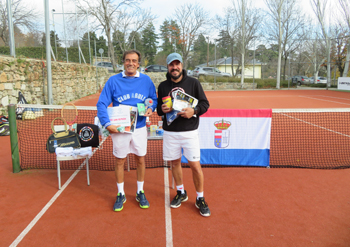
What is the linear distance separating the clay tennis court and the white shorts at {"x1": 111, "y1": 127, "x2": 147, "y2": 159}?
32.6 inches

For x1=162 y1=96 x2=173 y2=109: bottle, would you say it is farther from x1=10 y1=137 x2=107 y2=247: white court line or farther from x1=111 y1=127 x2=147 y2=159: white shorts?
x1=10 y1=137 x2=107 y2=247: white court line

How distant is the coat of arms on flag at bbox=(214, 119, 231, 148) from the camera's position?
5.09 metres

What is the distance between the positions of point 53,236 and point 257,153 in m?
3.95

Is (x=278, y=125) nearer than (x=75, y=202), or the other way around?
(x=75, y=202)

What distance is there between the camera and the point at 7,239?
9.47ft

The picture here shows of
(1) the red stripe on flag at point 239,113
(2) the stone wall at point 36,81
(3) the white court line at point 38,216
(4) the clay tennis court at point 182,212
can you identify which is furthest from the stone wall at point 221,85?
(3) the white court line at point 38,216

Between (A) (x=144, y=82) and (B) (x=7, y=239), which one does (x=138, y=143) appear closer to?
(A) (x=144, y=82)

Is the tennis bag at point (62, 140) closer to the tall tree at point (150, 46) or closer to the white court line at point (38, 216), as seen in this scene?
the white court line at point (38, 216)

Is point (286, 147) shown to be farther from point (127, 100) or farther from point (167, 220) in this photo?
point (127, 100)

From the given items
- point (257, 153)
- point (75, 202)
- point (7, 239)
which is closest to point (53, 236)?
point (7, 239)

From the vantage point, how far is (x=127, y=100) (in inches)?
133

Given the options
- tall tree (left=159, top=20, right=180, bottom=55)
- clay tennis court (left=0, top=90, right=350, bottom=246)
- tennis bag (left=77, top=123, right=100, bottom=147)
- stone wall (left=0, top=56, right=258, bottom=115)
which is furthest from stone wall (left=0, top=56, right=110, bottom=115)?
tall tree (left=159, top=20, right=180, bottom=55)

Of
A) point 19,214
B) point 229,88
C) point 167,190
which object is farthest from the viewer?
point 229,88

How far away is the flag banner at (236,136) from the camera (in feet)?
16.7
